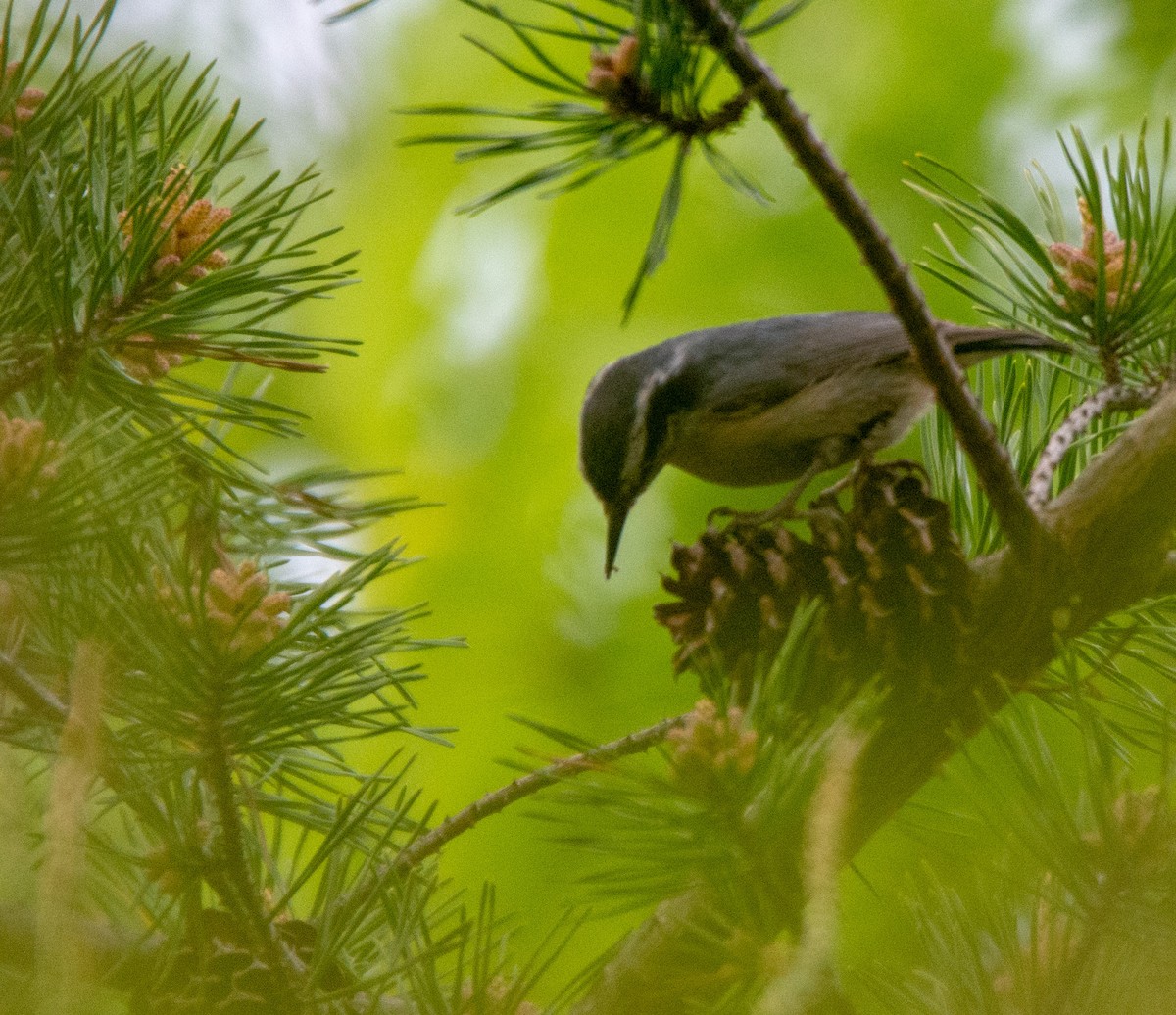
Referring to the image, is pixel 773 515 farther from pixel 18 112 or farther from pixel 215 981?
pixel 18 112

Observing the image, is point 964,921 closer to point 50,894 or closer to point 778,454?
point 50,894

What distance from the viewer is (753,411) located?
2357 millimetres

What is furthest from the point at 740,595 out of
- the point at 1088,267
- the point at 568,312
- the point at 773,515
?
the point at 568,312

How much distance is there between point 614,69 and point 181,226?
0.48 metres

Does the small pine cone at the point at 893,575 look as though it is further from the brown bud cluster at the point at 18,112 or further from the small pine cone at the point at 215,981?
the brown bud cluster at the point at 18,112

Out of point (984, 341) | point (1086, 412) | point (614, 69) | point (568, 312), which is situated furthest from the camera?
point (568, 312)

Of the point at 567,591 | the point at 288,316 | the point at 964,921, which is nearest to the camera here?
the point at 964,921

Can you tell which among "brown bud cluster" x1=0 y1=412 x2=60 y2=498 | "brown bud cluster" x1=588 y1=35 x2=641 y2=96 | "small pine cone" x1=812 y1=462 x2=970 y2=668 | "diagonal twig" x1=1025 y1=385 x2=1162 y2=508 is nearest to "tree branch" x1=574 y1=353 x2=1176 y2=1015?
"small pine cone" x1=812 y1=462 x2=970 y2=668

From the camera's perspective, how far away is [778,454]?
235 centimetres

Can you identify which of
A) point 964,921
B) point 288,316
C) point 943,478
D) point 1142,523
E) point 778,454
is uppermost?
point 288,316

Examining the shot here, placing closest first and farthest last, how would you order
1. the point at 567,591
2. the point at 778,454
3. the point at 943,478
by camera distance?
1. the point at 943,478
2. the point at 778,454
3. the point at 567,591

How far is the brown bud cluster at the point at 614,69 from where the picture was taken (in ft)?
3.75

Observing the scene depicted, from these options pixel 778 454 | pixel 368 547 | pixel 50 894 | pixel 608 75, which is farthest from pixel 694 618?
pixel 368 547

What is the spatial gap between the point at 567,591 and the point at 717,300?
2.74 ft
